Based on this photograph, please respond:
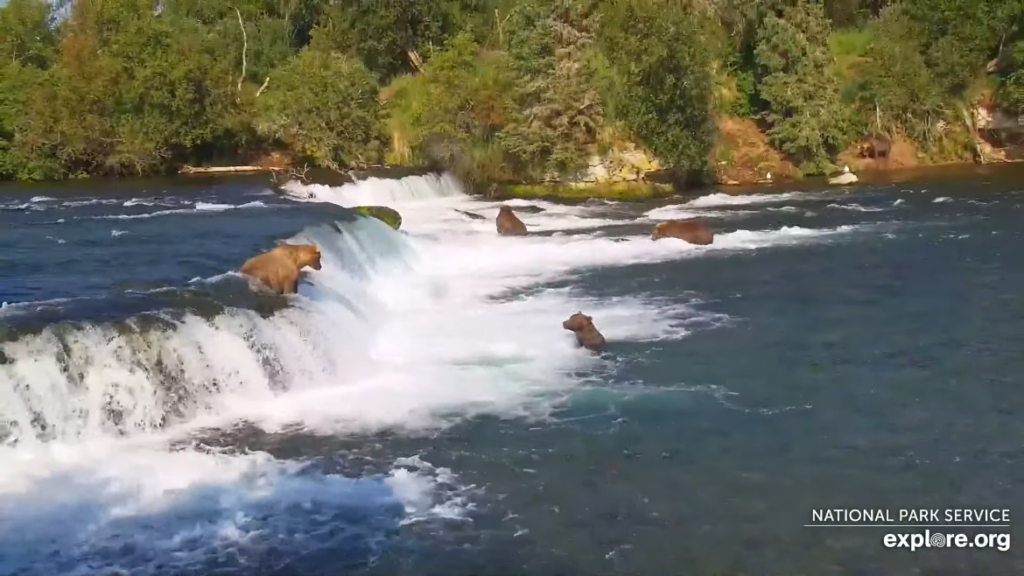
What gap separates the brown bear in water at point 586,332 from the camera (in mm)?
17094

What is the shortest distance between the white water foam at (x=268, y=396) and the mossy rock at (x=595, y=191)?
14.7 meters

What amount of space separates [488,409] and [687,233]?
13.7 metres

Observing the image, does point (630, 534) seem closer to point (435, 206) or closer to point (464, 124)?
point (435, 206)

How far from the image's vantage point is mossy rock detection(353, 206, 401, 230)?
2831 cm

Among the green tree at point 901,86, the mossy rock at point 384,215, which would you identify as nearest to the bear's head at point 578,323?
the mossy rock at point 384,215

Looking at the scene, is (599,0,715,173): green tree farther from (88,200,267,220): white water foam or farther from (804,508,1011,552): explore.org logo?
(804,508,1011,552): explore.org logo

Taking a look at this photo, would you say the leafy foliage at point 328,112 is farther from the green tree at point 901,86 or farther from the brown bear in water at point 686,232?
the green tree at point 901,86

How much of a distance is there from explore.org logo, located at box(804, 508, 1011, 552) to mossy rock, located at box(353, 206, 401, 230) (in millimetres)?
18834

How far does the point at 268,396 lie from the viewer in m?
15.0

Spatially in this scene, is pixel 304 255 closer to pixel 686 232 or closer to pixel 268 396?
pixel 268 396

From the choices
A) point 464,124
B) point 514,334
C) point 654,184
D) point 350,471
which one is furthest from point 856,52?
point 350,471

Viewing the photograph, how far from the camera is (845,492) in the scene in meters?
11.3

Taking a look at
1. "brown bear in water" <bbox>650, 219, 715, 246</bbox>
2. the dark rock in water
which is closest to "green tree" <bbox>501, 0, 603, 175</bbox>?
the dark rock in water

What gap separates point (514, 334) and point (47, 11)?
131ft
